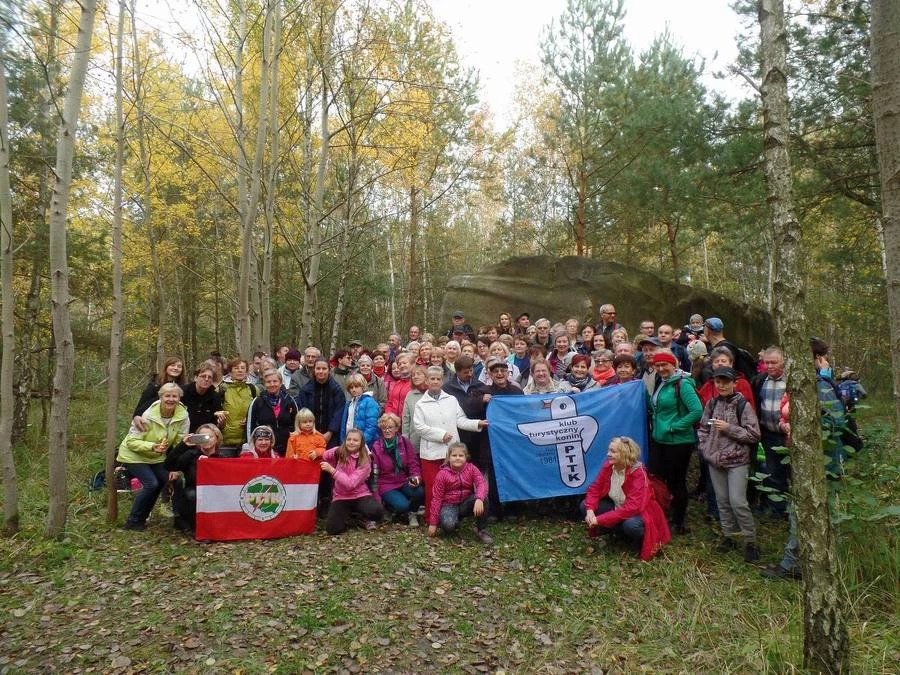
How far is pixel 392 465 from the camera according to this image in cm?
634

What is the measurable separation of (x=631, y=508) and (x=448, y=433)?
2.14m

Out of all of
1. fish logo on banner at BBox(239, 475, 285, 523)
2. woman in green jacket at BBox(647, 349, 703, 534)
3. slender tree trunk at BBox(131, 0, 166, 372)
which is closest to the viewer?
woman in green jacket at BBox(647, 349, 703, 534)

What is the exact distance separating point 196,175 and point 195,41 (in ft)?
27.9

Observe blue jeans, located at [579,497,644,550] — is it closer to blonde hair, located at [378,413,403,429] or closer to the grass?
the grass

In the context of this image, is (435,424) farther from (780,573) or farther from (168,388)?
(780,573)

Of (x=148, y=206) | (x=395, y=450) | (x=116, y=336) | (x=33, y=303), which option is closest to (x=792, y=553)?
(x=395, y=450)

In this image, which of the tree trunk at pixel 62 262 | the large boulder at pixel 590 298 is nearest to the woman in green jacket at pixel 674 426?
the tree trunk at pixel 62 262

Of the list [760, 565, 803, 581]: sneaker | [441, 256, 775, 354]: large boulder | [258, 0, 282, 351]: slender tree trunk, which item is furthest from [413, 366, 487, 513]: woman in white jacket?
[441, 256, 775, 354]: large boulder

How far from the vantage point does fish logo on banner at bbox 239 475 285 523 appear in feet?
19.2

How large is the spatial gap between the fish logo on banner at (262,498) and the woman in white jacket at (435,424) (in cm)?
170

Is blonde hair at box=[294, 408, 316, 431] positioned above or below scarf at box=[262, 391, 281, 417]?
below

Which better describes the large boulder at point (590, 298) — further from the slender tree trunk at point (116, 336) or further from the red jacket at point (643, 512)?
the slender tree trunk at point (116, 336)

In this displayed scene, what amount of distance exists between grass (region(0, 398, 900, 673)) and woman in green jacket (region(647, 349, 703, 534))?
0.52m

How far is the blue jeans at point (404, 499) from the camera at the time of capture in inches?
247
